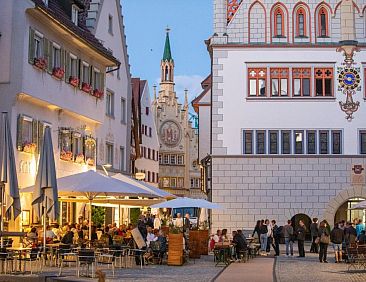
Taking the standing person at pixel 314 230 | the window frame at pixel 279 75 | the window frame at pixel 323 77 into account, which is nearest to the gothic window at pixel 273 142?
the window frame at pixel 279 75

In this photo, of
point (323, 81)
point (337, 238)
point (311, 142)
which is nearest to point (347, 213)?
point (311, 142)

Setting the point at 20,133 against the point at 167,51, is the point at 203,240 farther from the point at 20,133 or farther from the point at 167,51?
the point at 167,51

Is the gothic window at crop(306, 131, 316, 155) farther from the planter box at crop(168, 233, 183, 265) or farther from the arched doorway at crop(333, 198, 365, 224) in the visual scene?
the planter box at crop(168, 233, 183, 265)

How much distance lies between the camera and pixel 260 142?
129 feet

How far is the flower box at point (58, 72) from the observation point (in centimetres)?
2849

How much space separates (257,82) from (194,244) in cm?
1358

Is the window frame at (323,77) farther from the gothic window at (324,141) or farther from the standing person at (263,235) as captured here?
the standing person at (263,235)

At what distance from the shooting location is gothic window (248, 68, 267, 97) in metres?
39.4

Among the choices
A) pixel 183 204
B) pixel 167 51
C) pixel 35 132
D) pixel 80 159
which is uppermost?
pixel 167 51

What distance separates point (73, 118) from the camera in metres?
32.5

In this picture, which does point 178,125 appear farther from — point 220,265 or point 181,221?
point 220,265

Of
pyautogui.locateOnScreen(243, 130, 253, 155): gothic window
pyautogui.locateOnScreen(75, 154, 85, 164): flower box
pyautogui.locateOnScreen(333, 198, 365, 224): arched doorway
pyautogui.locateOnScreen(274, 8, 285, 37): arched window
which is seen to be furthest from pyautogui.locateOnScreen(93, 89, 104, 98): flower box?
pyautogui.locateOnScreen(333, 198, 365, 224): arched doorway

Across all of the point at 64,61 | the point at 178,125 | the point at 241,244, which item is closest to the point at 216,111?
the point at 64,61

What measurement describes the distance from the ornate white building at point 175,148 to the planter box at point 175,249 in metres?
71.4
